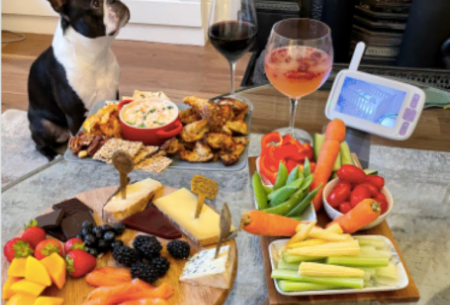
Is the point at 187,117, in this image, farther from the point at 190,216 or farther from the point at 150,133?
the point at 190,216

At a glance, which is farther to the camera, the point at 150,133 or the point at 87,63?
the point at 87,63

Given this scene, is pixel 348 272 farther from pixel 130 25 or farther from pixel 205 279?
pixel 130 25

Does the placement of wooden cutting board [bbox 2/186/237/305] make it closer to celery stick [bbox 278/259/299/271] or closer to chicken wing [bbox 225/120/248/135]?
celery stick [bbox 278/259/299/271]

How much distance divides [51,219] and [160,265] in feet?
1.00

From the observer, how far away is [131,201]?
40.3 inches

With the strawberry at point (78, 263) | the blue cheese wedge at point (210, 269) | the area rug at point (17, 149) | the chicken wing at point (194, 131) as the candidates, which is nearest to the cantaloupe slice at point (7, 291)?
the strawberry at point (78, 263)

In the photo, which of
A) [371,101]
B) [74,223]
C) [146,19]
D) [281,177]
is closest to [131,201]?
[74,223]

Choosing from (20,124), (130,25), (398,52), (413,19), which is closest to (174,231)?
(20,124)

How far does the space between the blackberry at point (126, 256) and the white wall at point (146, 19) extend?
7.65 feet

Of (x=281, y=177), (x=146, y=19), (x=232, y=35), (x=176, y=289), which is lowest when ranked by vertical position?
(x=146, y=19)

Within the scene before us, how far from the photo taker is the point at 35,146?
2.21 m

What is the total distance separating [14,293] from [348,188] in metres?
0.75

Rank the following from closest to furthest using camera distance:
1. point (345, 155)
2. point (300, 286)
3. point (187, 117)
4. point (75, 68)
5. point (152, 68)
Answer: point (300, 286)
point (345, 155)
point (187, 117)
point (75, 68)
point (152, 68)

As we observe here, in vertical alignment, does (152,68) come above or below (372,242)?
below
